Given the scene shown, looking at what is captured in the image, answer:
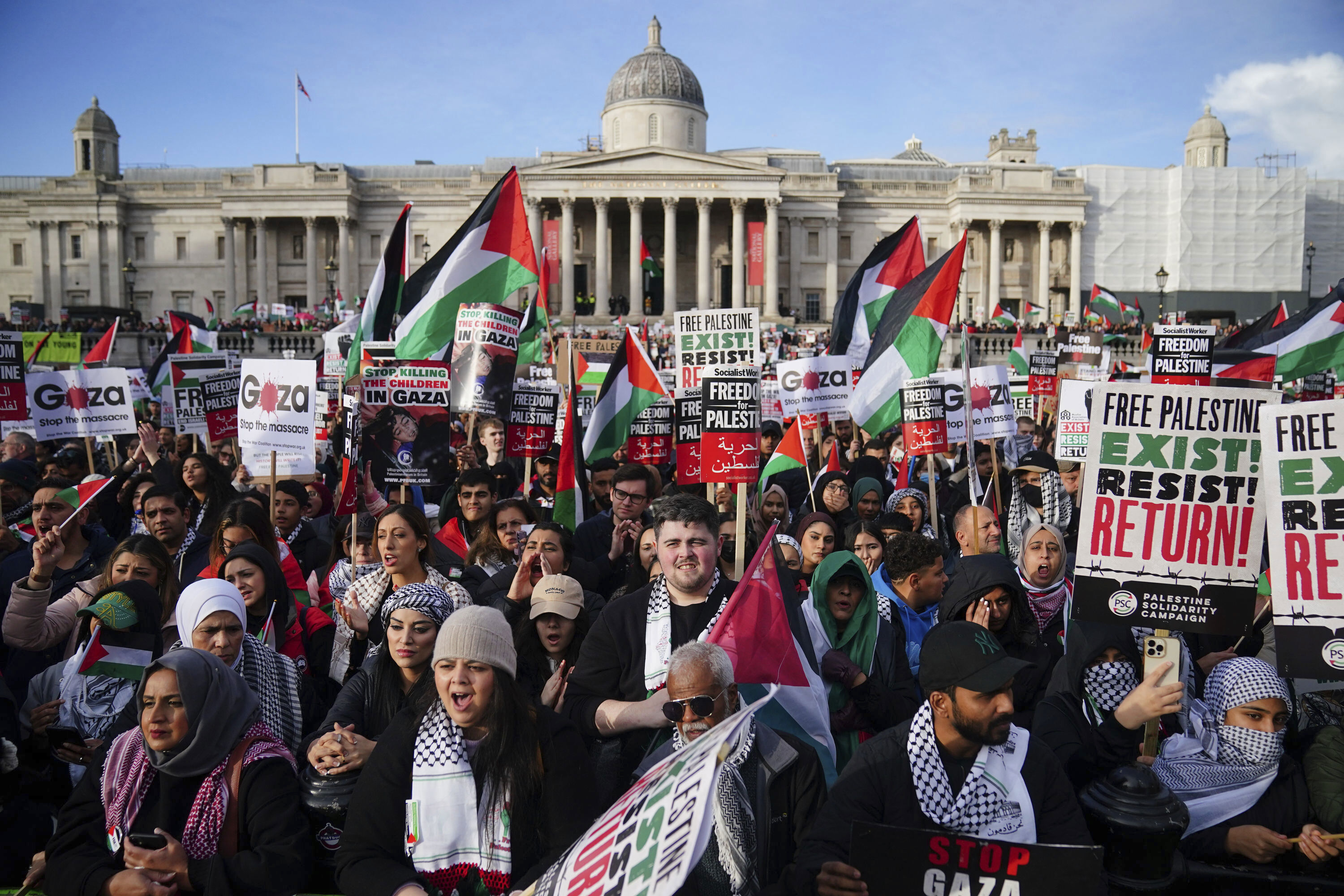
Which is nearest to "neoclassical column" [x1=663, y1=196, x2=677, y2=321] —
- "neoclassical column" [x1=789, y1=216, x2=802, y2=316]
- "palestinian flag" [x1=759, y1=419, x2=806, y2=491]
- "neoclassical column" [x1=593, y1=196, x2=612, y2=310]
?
"neoclassical column" [x1=593, y1=196, x2=612, y2=310]

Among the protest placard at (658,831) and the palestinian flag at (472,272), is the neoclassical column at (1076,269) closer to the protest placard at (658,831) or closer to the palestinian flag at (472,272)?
the palestinian flag at (472,272)

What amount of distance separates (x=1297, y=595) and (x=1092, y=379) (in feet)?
41.0

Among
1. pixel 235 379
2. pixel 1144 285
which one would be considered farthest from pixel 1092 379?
pixel 1144 285

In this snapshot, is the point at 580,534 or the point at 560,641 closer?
the point at 560,641

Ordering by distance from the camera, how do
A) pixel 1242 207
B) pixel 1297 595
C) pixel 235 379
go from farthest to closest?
pixel 1242 207 → pixel 235 379 → pixel 1297 595

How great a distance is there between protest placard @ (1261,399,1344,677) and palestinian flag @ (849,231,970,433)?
5388 mm

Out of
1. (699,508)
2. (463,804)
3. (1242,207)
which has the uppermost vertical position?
(1242,207)

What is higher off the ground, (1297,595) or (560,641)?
(1297,595)

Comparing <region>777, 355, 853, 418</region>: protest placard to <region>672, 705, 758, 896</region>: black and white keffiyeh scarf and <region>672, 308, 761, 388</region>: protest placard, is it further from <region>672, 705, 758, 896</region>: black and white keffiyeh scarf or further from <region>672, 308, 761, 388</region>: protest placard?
<region>672, 705, 758, 896</region>: black and white keffiyeh scarf

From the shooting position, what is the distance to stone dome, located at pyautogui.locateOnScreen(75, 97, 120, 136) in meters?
62.0

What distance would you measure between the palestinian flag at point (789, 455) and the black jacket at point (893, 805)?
596 centimetres

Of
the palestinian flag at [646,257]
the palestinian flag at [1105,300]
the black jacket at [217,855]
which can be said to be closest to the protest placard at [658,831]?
the black jacket at [217,855]

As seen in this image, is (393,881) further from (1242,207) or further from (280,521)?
(1242,207)

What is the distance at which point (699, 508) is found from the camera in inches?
155
